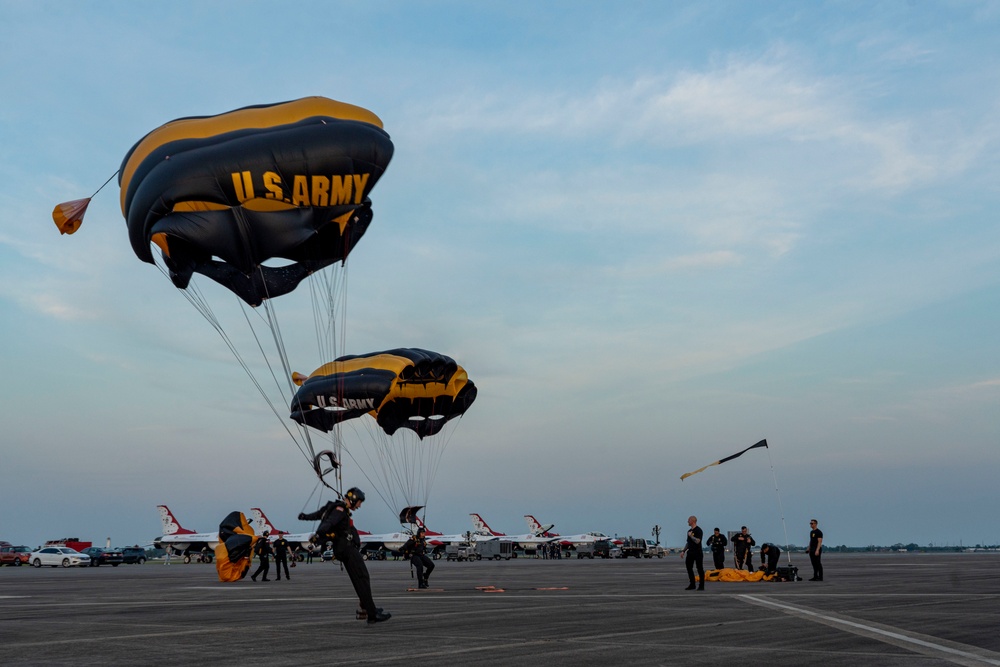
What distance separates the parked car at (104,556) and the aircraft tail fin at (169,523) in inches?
760

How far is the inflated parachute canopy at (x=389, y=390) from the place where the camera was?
105ft

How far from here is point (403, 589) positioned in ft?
77.6

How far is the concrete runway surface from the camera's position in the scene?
29.7ft

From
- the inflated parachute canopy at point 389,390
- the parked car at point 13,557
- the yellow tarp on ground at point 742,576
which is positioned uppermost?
the inflated parachute canopy at point 389,390

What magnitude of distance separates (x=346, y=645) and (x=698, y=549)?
39.7 feet

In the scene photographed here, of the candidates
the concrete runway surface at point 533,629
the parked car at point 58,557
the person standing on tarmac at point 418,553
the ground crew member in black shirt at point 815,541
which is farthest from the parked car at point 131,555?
the ground crew member in black shirt at point 815,541

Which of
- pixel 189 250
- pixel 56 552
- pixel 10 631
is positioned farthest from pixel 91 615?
pixel 56 552

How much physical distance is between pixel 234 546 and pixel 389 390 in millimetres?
7493

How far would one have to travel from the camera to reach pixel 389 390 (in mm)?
31953

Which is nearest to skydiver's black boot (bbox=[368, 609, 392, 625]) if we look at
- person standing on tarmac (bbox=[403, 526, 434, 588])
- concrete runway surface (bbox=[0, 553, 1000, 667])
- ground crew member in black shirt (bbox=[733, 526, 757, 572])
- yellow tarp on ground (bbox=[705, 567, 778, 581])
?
concrete runway surface (bbox=[0, 553, 1000, 667])

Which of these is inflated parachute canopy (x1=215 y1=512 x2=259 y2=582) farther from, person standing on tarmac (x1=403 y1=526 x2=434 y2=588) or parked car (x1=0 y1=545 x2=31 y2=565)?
parked car (x1=0 y1=545 x2=31 y2=565)

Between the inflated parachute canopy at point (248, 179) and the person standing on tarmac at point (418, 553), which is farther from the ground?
the inflated parachute canopy at point (248, 179)

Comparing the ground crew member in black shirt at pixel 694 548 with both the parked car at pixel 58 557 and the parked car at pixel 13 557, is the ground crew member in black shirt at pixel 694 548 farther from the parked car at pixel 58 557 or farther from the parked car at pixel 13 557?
the parked car at pixel 13 557

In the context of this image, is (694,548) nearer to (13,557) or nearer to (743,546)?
(743,546)
